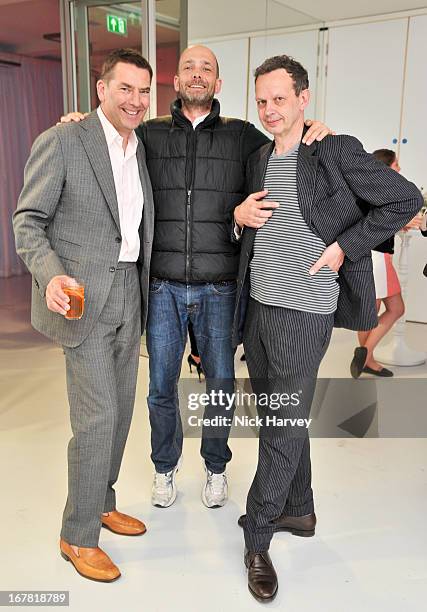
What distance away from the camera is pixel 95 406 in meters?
1.94

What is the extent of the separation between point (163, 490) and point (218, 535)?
305 mm

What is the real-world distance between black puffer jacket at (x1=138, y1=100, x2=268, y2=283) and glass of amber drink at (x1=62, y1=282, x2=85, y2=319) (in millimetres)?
542

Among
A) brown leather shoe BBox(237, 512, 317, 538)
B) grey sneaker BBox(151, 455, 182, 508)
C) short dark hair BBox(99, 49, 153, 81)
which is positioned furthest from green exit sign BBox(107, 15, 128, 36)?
brown leather shoe BBox(237, 512, 317, 538)

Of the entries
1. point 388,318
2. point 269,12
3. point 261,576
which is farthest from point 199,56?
point 269,12

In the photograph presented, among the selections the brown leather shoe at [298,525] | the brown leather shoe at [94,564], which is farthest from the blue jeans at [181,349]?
the brown leather shoe at [94,564]

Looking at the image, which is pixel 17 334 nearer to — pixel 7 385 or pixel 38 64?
pixel 7 385

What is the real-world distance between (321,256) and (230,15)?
322 centimetres

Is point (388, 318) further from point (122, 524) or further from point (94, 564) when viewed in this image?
point (94, 564)

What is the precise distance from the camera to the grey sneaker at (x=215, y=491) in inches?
96.1

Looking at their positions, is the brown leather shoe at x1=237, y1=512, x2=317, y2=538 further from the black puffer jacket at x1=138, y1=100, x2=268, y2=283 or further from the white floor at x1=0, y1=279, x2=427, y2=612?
the black puffer jacket at x1=138, y1=100, x2=268, y2=283

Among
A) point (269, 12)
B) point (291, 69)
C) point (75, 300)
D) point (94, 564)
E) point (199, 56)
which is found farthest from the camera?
point (269, 12)

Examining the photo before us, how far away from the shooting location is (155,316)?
228 centimetres

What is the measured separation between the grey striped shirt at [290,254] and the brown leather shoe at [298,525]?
0.81 meters

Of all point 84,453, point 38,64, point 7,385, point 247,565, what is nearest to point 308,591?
point 247,565
